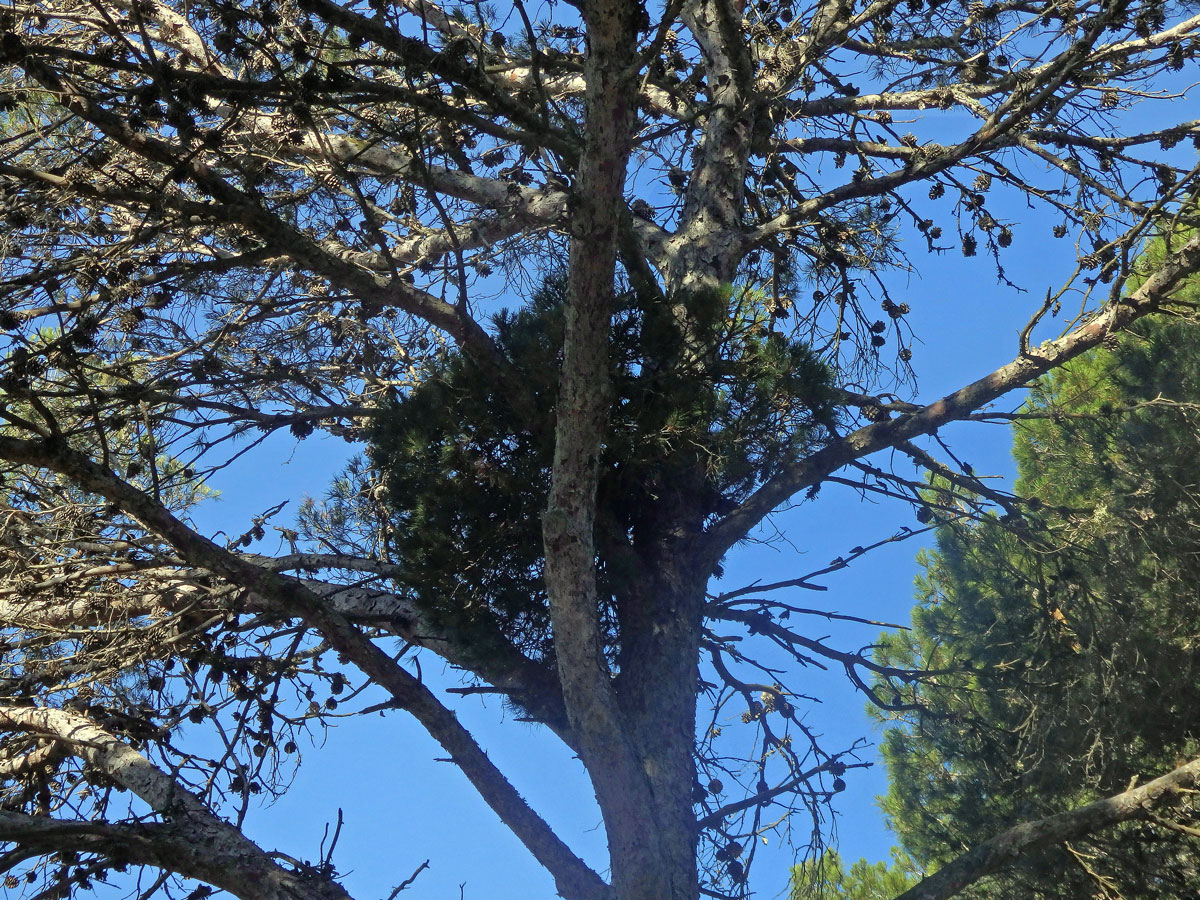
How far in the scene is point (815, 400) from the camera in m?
4.72

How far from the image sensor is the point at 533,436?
464cm

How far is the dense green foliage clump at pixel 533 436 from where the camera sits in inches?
175

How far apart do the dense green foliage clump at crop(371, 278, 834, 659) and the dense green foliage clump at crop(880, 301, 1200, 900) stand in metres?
1.40

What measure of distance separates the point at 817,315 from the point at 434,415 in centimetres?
281

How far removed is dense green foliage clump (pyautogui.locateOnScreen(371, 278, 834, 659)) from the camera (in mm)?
4438

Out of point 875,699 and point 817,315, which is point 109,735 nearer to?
point 875,699

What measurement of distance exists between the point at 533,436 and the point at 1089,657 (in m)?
3.39

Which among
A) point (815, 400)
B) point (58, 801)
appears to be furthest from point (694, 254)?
point (58, 801)

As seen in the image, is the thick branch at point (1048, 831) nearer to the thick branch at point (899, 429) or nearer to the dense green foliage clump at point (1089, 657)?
the dense green foliage clump at point (1089, 657)

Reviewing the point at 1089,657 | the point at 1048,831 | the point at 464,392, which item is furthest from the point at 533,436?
the point at 1089,657

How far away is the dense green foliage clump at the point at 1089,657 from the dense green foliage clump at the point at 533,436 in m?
1.40

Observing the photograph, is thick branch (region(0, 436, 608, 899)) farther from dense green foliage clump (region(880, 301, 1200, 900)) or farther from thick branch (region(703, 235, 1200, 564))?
dense green foliage clump (region(880, 301, 1200, 900))

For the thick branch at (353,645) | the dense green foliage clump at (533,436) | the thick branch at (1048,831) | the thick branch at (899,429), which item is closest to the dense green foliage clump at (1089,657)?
the thick branch at (899,429)

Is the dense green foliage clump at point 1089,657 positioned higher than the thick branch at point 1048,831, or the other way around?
the dense green foliage clump at point 1089,657
